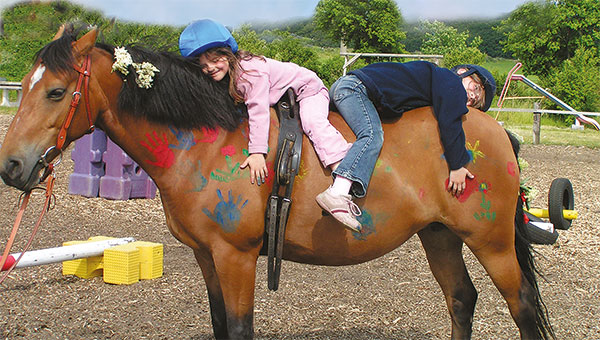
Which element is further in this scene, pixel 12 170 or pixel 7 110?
pixel 7 110

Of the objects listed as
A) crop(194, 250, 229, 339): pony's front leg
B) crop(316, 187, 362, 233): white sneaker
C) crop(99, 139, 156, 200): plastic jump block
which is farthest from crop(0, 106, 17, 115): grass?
crop(316, 187, 362, 233): white sneaker

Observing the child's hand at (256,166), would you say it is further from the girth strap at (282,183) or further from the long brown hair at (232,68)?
the long brown hair at (232,68)

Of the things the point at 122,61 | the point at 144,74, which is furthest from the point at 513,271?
the point at 122,61

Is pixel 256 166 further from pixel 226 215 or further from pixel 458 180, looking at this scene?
pixel 458 180

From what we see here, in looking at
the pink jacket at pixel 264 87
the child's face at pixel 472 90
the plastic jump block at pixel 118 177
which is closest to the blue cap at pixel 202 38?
the pink jacket at pixel 264 87

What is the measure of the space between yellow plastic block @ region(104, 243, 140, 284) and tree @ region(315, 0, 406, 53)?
44323 millimetres

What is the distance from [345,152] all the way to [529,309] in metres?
1.54

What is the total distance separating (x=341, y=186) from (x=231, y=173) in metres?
0.57

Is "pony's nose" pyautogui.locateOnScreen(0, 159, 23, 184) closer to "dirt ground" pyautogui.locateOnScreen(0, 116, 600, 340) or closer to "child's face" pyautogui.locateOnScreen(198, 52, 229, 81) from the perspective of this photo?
"child's face" pyautogui.locateOnScreen(198, 52, 229, 81)

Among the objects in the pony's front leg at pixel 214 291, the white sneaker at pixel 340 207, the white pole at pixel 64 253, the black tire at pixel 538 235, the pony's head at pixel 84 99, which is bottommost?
the white pole at pixel 64 253

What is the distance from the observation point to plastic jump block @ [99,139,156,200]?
854 cm

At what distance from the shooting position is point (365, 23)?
1956 inches

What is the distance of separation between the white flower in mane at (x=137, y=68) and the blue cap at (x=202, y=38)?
24cm

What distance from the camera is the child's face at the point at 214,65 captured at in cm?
307
